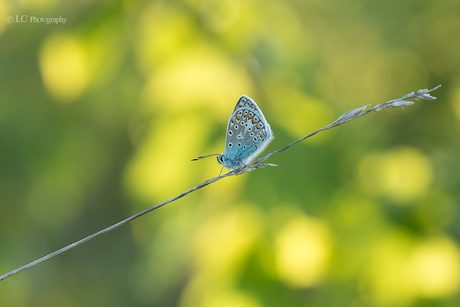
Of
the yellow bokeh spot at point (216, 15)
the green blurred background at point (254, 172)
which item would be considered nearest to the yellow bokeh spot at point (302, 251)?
the green blurred background at point (254, 172)

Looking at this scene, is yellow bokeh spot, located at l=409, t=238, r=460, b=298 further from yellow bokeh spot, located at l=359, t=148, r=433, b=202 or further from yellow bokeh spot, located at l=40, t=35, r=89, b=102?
yellow bokeh spot, located at l=40, t=35, r=89, b=102

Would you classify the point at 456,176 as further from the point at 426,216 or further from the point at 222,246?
the point at 222,246

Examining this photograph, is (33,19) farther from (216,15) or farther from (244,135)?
(244,135)

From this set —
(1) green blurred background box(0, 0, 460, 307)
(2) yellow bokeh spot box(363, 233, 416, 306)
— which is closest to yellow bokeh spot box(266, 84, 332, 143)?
(1) green blurred background box(0, 0, 460, 307)

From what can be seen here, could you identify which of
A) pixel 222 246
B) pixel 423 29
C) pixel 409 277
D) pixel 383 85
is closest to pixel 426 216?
pixel 409 277

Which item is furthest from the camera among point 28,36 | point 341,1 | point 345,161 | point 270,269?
point 341,1

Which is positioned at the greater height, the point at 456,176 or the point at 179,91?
the point at 179,91

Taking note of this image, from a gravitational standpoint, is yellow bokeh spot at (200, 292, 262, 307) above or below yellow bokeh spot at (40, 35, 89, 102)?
below
